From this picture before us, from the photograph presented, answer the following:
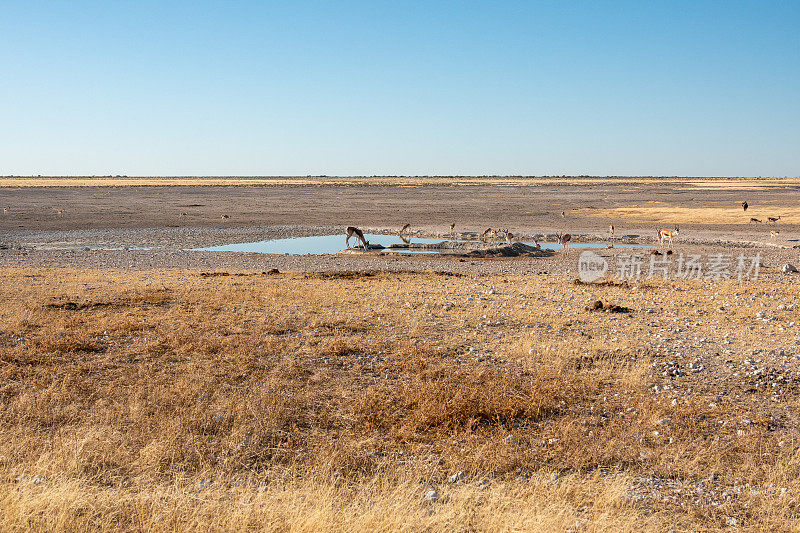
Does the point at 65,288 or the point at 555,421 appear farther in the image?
the point at 65,288

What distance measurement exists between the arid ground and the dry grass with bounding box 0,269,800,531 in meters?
0.04

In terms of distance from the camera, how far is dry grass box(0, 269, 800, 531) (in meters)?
5.69

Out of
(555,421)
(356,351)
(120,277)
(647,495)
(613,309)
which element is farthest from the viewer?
(120,277)

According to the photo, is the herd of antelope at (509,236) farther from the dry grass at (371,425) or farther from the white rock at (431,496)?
the white rock at (431,496)

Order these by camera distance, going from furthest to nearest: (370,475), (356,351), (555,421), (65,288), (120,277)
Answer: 1. (120,277)
2. (65,288)
3. (356,351)
4. (555,421)
5. (370,475)

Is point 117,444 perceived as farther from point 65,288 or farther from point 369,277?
point 369,277

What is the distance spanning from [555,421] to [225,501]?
15.1 ft

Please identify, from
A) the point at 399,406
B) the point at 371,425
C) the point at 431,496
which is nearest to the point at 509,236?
the point at 399,406

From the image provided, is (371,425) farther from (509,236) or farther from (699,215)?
(699,215)

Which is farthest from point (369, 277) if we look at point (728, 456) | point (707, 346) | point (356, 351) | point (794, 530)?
point (794, 530)

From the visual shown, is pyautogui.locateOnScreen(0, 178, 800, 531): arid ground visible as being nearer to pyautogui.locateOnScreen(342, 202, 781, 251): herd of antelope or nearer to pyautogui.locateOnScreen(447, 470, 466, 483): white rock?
pyautogui.locateOnScreen(447, 470, 466, 483): white rock

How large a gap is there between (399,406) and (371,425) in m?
0.86

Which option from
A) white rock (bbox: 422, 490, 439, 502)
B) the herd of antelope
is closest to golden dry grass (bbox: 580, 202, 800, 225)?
the herd of antelope

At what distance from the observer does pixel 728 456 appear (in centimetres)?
717
